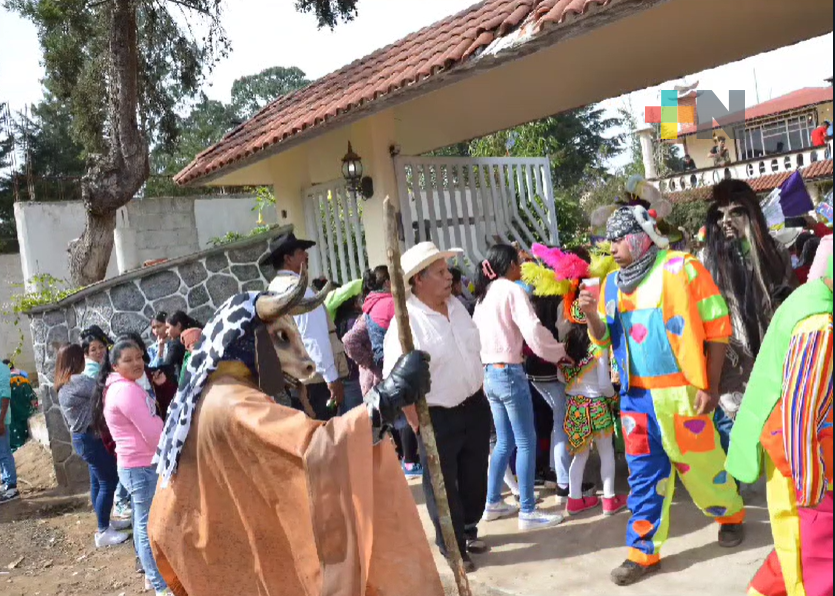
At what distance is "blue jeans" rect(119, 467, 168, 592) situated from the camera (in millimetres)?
5508

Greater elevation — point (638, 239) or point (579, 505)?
point (638, 239)

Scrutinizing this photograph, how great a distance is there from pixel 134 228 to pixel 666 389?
15.9 metres

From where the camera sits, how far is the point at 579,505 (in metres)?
5.84

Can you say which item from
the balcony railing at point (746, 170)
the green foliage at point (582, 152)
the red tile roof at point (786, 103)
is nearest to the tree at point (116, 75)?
the green foliage at point (582, 152)

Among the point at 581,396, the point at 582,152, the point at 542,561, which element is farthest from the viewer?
the point at 582,152

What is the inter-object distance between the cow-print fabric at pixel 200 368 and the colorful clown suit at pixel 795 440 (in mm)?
1954

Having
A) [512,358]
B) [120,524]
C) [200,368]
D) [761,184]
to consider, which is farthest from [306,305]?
[761,184]

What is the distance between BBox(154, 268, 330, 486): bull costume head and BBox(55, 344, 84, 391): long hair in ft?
13.3

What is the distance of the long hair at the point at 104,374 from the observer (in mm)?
5535

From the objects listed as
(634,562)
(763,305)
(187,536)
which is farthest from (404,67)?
(187,536)

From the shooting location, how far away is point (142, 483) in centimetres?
570

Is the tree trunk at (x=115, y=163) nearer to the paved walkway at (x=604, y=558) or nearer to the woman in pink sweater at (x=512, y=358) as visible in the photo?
the woman in pink sweater at (x=512, y=358)

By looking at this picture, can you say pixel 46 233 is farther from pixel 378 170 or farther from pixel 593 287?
pixel 593 287

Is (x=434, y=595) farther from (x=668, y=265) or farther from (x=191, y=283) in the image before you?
(x=191, y=283)
